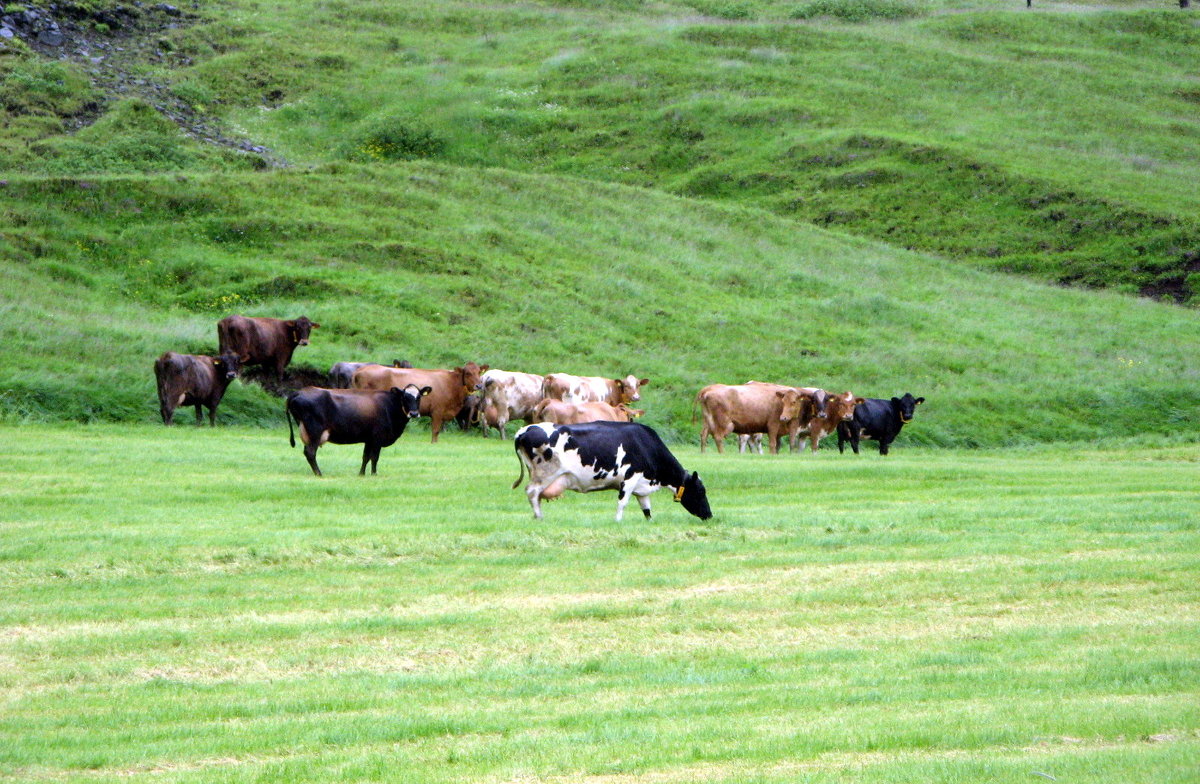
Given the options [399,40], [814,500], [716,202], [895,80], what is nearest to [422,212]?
[716,202]

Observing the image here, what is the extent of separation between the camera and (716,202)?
71188mm

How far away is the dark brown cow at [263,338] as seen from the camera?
3872 centimetres

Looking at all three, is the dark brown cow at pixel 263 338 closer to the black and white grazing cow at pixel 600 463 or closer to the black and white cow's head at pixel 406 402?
the black and white cow's head at pixel 406 402

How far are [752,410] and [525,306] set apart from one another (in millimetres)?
14141

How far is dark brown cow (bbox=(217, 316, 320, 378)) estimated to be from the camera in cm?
3872

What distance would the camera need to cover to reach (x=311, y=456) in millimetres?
25641

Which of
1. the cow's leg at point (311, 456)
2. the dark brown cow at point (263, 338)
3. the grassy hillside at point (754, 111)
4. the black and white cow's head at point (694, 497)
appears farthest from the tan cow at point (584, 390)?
the grassy hillside at point (754, 111)

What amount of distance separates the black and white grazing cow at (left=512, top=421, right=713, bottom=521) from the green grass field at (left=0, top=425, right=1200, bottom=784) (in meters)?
0.53

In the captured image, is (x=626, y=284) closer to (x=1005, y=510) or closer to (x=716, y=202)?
(x=716, y=202)

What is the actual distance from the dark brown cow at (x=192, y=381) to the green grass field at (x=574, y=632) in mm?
8566

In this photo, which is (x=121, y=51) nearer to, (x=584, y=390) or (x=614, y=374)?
(x=614, y=374)

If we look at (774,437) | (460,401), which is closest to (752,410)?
(774,437)

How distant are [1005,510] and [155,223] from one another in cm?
3649

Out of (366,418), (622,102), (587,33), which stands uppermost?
(587,33)
